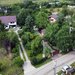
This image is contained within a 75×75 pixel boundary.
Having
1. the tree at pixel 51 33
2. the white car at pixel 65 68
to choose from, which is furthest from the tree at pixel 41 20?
the white car at pixel 65 68

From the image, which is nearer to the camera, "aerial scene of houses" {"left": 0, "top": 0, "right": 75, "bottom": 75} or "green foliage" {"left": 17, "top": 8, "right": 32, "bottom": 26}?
"aerial scene of houses" {"left": 0, "top": 0, "right": 75, "bottom": 75}

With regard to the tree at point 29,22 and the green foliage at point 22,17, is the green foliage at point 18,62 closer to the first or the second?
the tree at point 29,22

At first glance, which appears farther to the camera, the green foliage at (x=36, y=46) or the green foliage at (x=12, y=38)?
the green foliage at (x=12, y=38)

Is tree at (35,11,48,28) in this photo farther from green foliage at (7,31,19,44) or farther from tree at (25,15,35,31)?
green foliage at (7,31,19,44)

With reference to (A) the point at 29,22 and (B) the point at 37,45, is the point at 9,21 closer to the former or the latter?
(A) the point at 29,22

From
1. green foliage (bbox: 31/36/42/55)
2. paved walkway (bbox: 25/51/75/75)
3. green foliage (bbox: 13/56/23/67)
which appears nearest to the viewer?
paved walkway (bbox: 25/51/75/75)

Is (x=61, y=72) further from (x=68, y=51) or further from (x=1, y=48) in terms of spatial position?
(x=1, y=48)

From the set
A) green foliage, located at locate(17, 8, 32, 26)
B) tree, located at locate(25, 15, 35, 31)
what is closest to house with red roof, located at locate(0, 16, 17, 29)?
green foliage, located at locate(17, 8, 32, 26)

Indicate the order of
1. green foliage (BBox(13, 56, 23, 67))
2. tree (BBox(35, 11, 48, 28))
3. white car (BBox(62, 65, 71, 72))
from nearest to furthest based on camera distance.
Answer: white car (BBox(62, 65, 71, 72)), green foliage (BBox(13, 56, 23, 67)), tree (BBox(35, 11, 48, 28))

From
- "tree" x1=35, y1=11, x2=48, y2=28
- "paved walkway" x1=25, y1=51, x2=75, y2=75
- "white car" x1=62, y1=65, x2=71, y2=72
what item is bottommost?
"paved walkway" x1=25, y1=51, x2=75, y2=75
